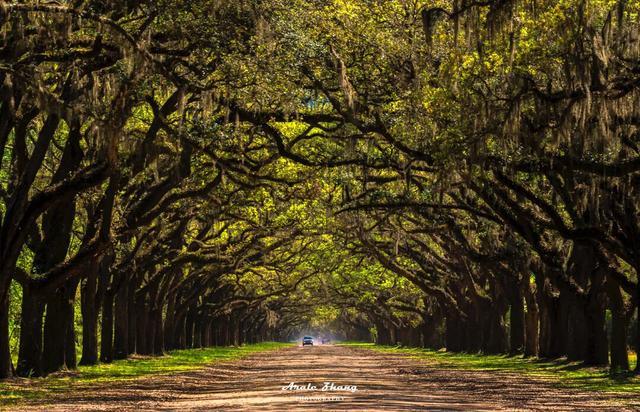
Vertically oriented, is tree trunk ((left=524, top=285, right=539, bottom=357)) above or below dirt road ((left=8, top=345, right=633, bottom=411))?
above

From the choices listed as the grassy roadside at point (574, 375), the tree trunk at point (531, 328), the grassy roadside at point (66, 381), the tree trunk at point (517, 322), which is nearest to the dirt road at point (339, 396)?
the grassy roadside at point (66, 381)

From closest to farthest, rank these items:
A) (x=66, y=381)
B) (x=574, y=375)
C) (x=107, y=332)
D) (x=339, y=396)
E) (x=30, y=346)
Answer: (x=339, y=396) < (x=66, y=381) < (x=30, y=346) < (x=574, y=375) < (x=107, y=332)

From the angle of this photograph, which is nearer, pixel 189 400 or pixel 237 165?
pixel 189 400

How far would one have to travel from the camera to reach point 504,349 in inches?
2275

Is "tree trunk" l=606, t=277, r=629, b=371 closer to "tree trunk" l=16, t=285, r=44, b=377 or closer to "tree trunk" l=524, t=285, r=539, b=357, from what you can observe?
"tree trunk" l=524, t=285, r=539, b=357

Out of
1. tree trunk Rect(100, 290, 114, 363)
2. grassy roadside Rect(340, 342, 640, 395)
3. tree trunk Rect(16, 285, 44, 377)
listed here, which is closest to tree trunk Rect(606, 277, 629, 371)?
grassy roadside Rect(340, 342, 640, 395)

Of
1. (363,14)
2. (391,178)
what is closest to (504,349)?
Answer: (391,178)

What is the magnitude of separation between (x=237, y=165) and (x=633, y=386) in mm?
13122

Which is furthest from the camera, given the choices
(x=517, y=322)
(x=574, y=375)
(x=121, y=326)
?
(x=517, y=322)

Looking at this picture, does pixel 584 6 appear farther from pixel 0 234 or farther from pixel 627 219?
pixel 0 234

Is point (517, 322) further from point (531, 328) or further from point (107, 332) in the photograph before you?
point (107, 332)

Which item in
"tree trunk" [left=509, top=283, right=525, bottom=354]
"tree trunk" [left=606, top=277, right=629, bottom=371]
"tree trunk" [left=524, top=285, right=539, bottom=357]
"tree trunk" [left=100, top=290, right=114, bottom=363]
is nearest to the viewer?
"tree trunk" [left=606, top=277, right=629, bottom=371]

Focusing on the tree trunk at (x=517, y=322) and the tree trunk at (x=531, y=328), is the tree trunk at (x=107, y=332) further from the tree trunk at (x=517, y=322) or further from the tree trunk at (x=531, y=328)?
the tree trunk at (x=517, y=322)

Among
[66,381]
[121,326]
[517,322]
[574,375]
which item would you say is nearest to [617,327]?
[574,375]
